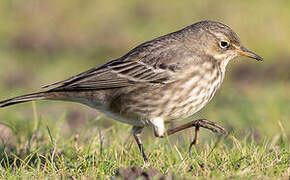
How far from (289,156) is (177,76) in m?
1.55

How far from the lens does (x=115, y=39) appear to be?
1335 cm

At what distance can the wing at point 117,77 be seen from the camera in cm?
628

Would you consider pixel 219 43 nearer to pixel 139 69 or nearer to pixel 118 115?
pixel 139 69

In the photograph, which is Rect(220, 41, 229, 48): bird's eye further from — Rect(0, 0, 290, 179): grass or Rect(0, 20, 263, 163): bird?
Rect(0, 0, 290, 179): grass

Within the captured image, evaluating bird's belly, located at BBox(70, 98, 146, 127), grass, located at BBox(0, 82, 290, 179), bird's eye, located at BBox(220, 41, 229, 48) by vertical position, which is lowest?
grass, located at BBox(0, 82, 290, 179)

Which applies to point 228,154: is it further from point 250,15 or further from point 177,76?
point 250,15

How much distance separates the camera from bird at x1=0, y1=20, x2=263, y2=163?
6.12 meters

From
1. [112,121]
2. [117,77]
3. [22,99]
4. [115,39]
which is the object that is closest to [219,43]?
[117,77]

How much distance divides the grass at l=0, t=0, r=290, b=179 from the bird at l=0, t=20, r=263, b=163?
1.20 feet

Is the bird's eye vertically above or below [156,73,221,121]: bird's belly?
above

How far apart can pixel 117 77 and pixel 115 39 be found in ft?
23.1

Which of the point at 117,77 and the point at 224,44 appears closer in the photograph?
the point at 117,77

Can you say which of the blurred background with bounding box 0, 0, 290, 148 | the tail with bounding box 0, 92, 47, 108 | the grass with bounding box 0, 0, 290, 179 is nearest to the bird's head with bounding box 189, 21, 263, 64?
the grass with bounding box 0, 0, 290, 179

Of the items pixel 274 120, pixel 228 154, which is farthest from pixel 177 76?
pixel 274 120
